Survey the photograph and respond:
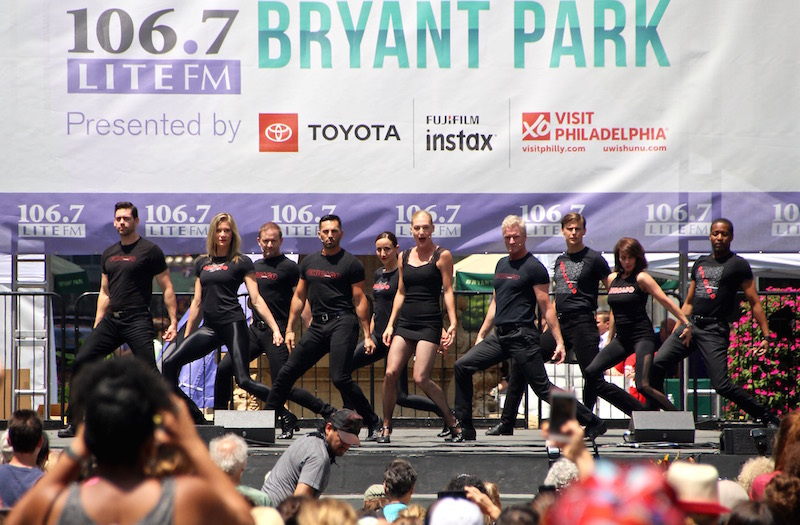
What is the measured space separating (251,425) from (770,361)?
5.71m

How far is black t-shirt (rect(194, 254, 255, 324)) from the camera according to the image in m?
9.59

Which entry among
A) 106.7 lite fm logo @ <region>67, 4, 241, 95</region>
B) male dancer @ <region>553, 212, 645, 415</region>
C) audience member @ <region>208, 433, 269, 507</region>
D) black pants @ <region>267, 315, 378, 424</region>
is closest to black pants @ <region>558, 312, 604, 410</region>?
male dancer @ <region>553, 212, 645, 415</region>

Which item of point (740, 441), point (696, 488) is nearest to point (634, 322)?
point (740, 441)

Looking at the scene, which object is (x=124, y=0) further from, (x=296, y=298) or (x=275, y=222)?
(x=296, y=298)

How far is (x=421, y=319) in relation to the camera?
9.63 m

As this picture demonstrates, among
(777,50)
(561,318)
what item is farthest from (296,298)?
(777,50)

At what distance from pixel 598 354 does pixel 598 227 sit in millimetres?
1774

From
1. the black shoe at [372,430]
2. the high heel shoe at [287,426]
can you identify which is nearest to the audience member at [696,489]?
the black shoe at [372,430]

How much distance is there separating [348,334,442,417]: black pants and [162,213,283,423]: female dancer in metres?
0.85

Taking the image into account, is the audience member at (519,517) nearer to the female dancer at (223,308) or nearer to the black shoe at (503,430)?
the female dancer at (223,308)

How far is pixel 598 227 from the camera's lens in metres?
11.0

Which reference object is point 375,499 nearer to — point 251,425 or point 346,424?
point 346,424

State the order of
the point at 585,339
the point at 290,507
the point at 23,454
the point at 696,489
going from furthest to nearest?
the point at 585,339, the point at 23,454, the point at 290,507, the point at 696,489

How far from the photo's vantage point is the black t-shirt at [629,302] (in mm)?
9617
